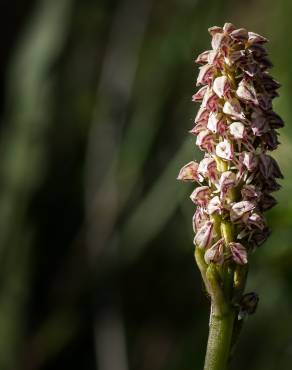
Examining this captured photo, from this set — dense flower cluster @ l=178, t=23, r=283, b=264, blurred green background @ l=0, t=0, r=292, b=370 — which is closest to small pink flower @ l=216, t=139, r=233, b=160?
dense flower cluster @ l=178, t=23, r=283, b=264

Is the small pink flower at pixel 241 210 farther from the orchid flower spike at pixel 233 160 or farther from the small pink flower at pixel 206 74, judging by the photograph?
the small pink flower at pixel 206 74

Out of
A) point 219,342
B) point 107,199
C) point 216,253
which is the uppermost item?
point 107,199

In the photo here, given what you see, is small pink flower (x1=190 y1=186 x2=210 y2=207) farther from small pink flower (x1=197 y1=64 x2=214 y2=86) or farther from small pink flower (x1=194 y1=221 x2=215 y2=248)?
small pink flower (x1=197 y1=64 x2=214 y2=86)

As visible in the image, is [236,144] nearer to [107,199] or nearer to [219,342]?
[219,342]

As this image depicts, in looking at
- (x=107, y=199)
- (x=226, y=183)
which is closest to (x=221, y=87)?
(x=226, y=183)

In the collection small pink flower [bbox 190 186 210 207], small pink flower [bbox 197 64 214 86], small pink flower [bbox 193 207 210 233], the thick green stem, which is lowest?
the thick green stem

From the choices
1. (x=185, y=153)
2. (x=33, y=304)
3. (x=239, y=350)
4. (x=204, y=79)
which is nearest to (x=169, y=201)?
(x=185, y=153)
